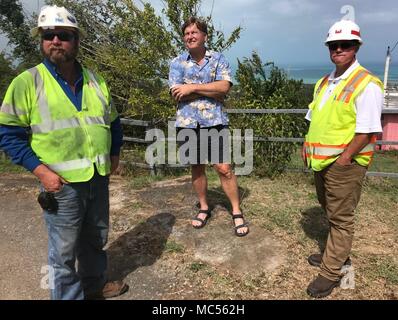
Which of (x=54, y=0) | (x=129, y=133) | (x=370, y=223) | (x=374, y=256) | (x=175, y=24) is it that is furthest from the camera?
(x=54, y=0)

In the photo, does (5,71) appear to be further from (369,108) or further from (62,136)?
(369,108)

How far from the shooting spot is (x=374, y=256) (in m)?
3.50

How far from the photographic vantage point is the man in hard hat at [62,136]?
7.43 feet

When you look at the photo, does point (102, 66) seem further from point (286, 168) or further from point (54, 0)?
point (286, 168)

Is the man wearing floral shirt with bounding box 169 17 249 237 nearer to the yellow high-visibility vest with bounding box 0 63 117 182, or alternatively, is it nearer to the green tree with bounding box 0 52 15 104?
the yellow high-visibility vest with bounding box 0 63 117 182

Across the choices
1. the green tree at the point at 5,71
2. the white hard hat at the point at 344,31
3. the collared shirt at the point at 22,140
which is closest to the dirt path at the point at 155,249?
the collared shirt at the point at 22,140

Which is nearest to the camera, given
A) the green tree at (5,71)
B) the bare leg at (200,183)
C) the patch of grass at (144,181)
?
the bare leg at (200,183)

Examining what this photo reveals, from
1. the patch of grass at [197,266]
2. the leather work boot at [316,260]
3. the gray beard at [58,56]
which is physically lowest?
the patch of grass at [197,266]

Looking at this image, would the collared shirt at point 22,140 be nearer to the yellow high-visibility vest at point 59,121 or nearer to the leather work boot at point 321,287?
the yellow high-visibility vest at point 59,121

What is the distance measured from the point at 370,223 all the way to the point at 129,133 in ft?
22.3

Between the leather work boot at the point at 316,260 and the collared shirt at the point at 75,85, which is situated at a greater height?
the collared shirt at the point at 75,85

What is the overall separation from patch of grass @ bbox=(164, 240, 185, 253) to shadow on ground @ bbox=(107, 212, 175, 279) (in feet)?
0.14

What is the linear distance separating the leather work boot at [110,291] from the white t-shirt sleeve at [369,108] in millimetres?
2110

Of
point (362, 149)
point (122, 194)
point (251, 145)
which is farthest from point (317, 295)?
point (251, 145)
